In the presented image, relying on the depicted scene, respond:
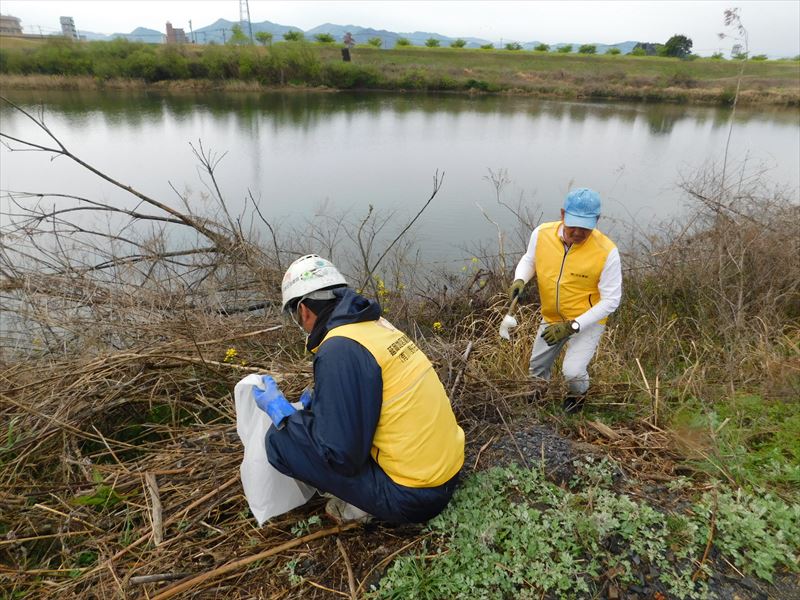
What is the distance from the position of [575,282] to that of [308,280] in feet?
7.02

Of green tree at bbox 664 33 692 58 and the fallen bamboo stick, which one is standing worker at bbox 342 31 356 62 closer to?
green tree at bbox 664 33 692 58

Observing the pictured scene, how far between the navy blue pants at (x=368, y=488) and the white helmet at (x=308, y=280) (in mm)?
652

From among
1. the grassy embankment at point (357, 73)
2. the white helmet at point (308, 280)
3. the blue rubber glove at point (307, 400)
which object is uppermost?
the grassy embankment at point (357, 73)

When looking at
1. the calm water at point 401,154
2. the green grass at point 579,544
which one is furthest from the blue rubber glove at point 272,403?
the calm water at point 401,154

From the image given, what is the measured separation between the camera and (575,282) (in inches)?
134

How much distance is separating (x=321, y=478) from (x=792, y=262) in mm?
6071

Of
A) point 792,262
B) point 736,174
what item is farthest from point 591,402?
point 736,174

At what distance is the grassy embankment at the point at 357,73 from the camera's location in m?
27.3

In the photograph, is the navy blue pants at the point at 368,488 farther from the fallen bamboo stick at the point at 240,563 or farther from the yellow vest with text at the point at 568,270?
the yellow vest with text at the point at 568,270

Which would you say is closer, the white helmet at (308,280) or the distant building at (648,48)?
the white helmet at (308,280)

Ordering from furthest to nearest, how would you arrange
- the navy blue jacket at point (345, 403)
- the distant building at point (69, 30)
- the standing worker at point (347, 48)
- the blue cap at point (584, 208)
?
the standing worker at point (347, 48)
the distant building at point (69, 30)
the blue cap at point (584, 208)
the navy blue jacket at point (345, 403)

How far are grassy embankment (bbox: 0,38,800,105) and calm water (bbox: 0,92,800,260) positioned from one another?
17.7 ft

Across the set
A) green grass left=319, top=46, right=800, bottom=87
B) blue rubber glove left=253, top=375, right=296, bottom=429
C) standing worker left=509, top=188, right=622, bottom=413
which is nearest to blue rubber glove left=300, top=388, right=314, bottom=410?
blue rubber glove left=253, top=375, right=296, bottom=429

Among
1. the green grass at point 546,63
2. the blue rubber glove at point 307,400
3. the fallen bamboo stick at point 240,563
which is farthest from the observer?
the green grass at point 546,63
